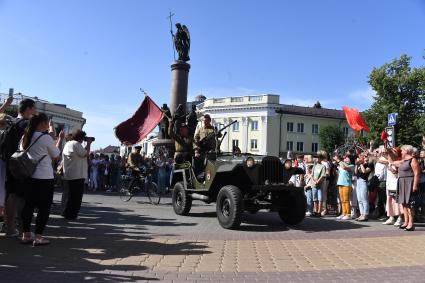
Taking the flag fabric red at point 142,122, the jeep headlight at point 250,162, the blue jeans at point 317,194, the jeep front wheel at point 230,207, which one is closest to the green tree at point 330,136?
the flag fabric red at point 142,122

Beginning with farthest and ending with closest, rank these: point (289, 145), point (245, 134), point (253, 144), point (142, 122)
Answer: point (245, 134) → point (289, 145) → point (253, 144) → point (142, 122)

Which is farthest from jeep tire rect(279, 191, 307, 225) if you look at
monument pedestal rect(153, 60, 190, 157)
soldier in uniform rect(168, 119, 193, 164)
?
monument pedestal rect(153, 60, 190, 157)

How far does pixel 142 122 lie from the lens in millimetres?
19328

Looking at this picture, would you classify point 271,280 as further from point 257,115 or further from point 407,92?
point 257,115

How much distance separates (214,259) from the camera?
6.23m

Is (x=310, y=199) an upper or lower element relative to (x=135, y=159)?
lower

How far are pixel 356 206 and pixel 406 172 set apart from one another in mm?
2635

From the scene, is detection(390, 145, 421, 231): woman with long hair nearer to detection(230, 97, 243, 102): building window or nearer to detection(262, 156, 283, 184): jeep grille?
detection(262, 156, 283, 184): jeep grille

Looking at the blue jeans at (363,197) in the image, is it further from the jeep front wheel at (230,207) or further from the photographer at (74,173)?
the photographer at (74,173)

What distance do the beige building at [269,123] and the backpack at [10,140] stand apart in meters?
69.6

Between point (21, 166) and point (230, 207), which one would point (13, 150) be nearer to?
point (21, 166)

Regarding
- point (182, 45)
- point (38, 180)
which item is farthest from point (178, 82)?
point (38, 180)

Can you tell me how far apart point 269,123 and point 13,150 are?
237 ft

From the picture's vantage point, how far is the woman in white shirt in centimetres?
664
